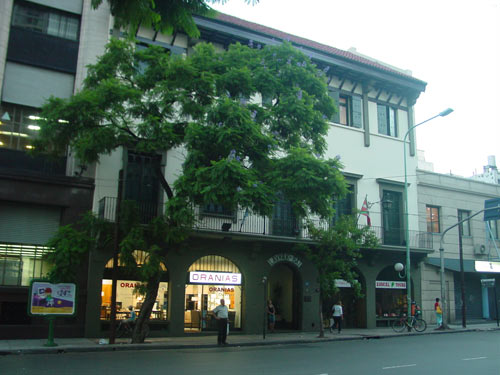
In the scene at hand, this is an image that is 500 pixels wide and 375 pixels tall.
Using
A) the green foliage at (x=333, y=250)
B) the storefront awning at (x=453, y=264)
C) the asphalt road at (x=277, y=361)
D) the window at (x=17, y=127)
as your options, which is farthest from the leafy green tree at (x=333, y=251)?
the window at (x=17, y=127)

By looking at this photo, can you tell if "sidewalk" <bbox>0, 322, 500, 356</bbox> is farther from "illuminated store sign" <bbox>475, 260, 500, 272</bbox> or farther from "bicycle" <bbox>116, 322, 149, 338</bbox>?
"illuminated store sign" <bbox>475, 260, 500, 272</bbox>

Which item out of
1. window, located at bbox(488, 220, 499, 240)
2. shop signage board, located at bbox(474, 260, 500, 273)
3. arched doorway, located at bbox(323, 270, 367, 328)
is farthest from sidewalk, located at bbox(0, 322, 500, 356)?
window, located at bbox(488, 220, 499, 240)

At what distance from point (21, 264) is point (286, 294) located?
12757 millimetres

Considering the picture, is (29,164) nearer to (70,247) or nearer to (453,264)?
(70,247)

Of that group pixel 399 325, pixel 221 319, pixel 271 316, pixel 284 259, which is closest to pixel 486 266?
pixel 399 325

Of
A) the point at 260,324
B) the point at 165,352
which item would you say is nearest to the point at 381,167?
the point at 260,324

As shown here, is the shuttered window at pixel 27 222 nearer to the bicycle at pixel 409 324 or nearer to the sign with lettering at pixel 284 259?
the sign with lettering at pixel 284 259

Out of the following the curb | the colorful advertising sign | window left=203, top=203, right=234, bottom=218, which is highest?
window left=203, top=203, right=234, bottom=218

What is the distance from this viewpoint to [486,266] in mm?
31453

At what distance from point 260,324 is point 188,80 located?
38.8 ft

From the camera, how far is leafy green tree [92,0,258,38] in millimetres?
6707

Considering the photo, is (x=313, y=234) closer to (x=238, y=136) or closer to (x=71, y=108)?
(x=238, y=136)

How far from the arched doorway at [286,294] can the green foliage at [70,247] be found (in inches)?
391

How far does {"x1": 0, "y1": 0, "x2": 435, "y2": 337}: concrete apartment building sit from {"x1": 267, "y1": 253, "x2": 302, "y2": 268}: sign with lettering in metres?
0.05
